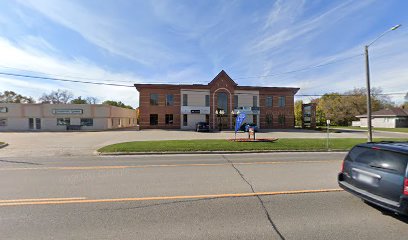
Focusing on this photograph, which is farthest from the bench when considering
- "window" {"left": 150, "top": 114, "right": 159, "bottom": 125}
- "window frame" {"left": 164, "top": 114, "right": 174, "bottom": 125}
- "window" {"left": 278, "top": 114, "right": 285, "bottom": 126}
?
"window" {"left": 278, "top": 114, "right": 285, "bottom": 126}

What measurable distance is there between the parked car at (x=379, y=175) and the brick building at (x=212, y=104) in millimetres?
33450

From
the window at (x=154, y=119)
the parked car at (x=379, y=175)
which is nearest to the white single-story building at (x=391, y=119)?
the window at (x=154, y=119)

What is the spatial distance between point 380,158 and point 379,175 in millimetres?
400

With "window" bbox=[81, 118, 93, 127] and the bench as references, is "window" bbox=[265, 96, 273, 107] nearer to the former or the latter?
"window" bbox=[81, 118, 93, 127]

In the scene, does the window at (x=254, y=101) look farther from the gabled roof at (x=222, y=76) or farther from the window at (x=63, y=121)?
the window at (x=63, y=121)

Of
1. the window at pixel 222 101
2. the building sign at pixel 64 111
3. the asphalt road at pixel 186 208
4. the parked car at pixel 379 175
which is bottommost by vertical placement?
the asphalt road at pixel 186 208

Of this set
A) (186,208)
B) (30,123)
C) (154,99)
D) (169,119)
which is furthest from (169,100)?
(186,208)

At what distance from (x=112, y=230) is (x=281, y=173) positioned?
19.2 ft

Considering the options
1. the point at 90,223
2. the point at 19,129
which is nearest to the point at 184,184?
the point at 90,223

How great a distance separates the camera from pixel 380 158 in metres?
4.45

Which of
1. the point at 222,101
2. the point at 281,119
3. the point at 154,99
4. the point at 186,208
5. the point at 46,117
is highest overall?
the point at 154,99

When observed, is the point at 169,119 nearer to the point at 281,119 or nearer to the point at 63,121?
the point at 63,121

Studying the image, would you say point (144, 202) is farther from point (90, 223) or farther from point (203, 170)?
point (203, 170)

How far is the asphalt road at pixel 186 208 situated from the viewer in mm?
3584
